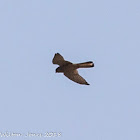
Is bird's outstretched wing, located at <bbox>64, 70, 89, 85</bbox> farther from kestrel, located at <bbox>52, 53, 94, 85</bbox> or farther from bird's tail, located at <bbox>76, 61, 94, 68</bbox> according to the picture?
bird's tail, located at <bbox>76, 61, 94, 68</bbox>

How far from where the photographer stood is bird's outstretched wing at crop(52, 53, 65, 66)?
66.9ft

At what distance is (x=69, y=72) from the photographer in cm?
2170

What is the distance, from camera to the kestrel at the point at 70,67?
2044 cm

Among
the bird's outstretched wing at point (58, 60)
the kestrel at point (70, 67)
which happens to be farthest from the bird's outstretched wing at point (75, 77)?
the bird's outstretched wing at point (58, 60)

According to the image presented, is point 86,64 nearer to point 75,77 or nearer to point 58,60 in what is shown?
point 58,60

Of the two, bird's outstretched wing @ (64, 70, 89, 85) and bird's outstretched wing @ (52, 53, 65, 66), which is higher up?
bird's outstretched wing @ (52, 53, 65, 66)

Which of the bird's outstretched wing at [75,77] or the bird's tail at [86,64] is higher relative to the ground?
the bird's outstretched wing at [75,77]

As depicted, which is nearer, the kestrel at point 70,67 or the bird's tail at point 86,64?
the bird's tail at point 86,64

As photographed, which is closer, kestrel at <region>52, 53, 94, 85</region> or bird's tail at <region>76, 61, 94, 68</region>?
bird's tail at <region>76, 61, 94, 68</region>

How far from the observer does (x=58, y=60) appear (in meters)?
20.8

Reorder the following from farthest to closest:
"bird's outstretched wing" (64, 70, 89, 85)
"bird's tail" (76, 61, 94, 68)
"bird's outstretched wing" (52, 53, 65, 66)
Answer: "bird's outstretched wing" (64, 70, 89, 85) < "bird's outstretched wing" (52, 53, 65, 66) < "bird's tail" (76, 61, 94, 68)

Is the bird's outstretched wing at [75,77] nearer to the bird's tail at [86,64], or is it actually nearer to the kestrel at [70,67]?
the kestrel at [70,67]

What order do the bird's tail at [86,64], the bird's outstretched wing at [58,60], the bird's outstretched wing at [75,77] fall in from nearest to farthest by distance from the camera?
the bird's tail at [86,64] < the bird's outstretched wing at [58,60] < the bird's outstretched wing at [75,77]

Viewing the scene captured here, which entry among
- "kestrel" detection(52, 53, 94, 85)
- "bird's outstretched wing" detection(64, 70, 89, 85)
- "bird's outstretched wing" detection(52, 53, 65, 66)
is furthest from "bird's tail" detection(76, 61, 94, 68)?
"bird's outstretched wing" detection(64, 70, 89, 85)
